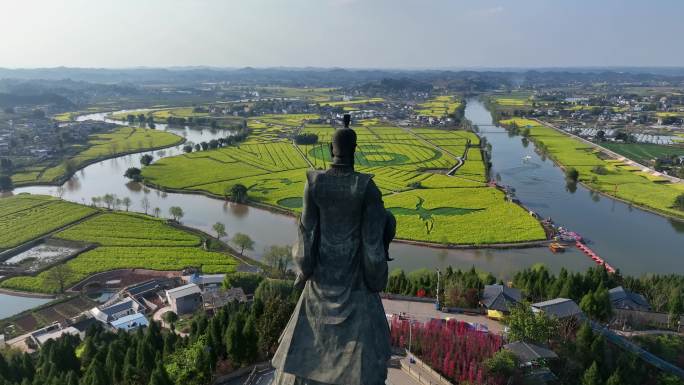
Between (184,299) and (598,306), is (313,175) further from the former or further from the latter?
(184,299)

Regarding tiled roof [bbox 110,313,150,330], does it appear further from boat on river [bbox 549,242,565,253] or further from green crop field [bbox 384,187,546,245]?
boat on river [bbox 549,242,565,253]

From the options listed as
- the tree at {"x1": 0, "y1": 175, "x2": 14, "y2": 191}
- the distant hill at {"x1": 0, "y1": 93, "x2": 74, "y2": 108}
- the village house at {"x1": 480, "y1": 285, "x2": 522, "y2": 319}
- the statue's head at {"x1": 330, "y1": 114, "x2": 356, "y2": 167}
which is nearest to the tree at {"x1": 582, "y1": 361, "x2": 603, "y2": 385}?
the village house at {"x1": 480, "y1": 285, "x2": 522, "y2": 319}

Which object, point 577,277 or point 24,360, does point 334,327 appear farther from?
point 577,277

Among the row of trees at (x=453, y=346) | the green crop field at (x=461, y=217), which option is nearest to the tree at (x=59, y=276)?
the row of trees at (x=453, y=346)

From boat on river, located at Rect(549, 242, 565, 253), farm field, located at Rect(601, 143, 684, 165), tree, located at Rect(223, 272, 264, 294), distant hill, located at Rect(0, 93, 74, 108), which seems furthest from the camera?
distant hill, located at Rect(0, 93, 74, 108)

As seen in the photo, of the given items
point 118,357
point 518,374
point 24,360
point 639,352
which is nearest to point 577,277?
point 639,352
